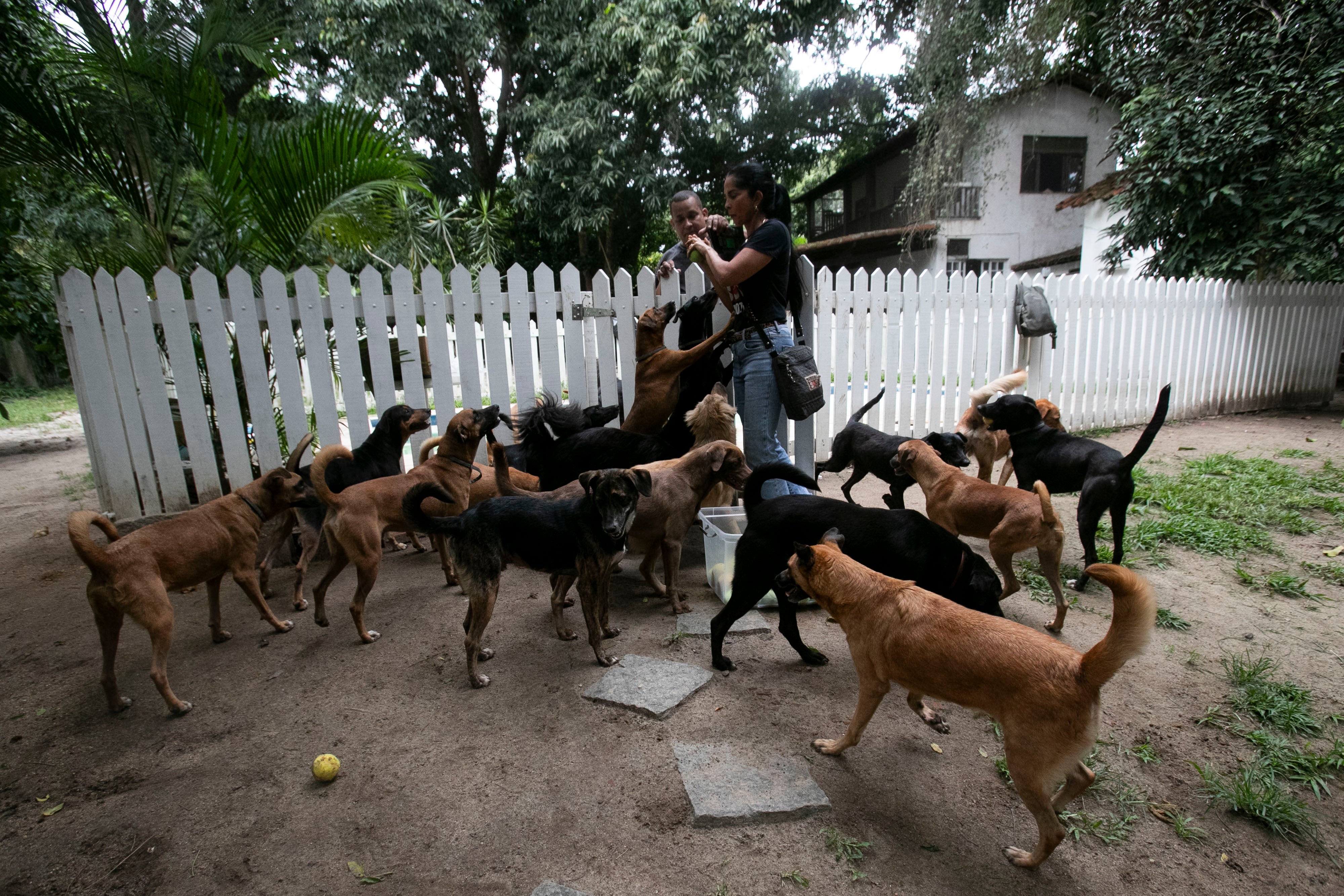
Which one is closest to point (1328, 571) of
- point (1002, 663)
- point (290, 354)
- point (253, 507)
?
point (1002, 663)

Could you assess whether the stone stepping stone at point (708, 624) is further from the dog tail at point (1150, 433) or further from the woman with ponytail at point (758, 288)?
the dog tail at point (1150, 433)

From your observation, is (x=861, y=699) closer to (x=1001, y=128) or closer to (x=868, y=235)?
(x=868, y=235)

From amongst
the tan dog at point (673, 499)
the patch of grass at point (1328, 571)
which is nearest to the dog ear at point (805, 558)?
the tan dog at point (673, 499)

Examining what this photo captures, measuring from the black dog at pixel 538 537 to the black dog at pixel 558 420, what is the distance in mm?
1353

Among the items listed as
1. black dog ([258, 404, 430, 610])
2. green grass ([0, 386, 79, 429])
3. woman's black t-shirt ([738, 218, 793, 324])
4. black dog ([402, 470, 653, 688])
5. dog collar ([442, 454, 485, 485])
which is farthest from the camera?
green grass ([0, 386, 79, 429])

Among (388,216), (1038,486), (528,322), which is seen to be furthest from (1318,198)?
(388,216)

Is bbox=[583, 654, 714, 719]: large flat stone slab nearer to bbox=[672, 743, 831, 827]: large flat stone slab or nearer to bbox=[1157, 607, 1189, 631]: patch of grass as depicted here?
bbox=[672, 743, 831, 827]: large flat stone slab

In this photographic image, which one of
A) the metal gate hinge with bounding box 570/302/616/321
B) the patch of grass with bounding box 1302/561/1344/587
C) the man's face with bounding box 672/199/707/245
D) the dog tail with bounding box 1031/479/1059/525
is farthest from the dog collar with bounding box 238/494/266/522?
the patch of grass with bounding box 1302/561/1344/587

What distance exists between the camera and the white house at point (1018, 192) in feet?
66.0

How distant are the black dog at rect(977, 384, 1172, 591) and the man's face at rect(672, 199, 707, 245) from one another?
254 centimetres

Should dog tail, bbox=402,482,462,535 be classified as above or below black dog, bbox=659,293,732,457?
below

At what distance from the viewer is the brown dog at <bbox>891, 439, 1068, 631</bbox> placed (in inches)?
142

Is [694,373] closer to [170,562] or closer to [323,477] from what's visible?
[323,477]

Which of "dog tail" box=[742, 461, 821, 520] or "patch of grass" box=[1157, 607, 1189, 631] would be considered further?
"patch of grass" box=[1157, 607, 1189, 631]
